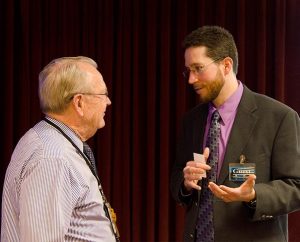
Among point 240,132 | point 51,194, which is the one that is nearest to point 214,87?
point 240,132

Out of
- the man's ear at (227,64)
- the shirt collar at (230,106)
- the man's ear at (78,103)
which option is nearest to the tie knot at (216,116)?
the shirt collar at (230,106)

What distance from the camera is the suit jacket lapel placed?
1973 mm

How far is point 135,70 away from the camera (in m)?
3.41

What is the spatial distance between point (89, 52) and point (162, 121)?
76cm

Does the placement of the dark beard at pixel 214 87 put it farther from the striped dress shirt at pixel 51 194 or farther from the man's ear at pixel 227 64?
the striped dress shirt at pixel 51 194

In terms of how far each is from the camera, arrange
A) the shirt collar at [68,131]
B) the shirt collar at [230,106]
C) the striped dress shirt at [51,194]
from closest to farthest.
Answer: the striped dress shirt at [51,194], the shirt collar at [68,131], the shirt collar at [230,106]

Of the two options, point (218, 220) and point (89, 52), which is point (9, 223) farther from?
point (89, 52)

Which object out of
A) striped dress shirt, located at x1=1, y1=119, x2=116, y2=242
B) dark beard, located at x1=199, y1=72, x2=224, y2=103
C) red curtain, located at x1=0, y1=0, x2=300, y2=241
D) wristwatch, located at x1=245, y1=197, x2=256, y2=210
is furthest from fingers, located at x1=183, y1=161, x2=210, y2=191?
red curtain, located at x1=0, y1=0, x2=300, y2=241

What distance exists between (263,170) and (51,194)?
0.98 m

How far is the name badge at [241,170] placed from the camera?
194 cm

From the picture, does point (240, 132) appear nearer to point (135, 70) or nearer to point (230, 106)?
point (230, 106)

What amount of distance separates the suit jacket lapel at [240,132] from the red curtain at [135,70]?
1332 millimetres

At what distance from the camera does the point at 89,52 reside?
3449 millimetres

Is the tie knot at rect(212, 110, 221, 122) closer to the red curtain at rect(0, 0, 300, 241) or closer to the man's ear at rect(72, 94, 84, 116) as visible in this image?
the man's ear at rect(72, 94, 84, 116)
